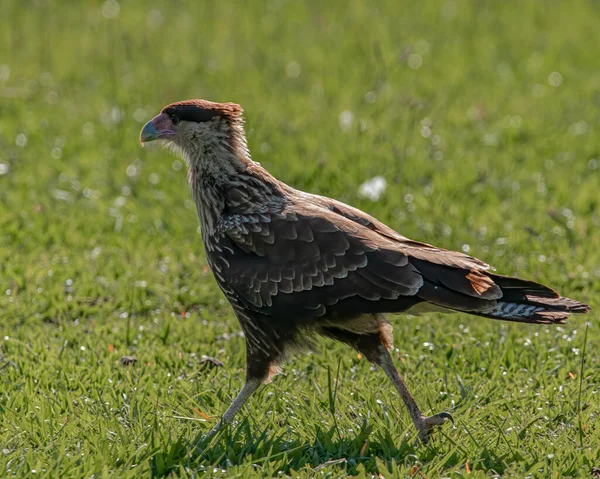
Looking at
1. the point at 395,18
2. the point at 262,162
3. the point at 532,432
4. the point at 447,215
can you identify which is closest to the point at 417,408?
the point at 532,432

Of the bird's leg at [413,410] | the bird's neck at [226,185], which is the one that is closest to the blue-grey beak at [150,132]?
the bird's neck at [226,185]

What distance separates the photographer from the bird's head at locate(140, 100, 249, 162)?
19.0 ft

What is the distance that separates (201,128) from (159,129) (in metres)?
0.28

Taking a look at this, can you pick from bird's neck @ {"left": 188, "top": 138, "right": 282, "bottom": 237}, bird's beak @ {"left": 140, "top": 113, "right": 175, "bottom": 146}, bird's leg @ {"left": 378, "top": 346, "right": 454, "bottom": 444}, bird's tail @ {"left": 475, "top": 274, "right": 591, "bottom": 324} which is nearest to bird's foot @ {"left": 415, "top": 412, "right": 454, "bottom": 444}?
bird's leg @ {"left": 378, "top": 346, "right": 454, "bottom": 444}

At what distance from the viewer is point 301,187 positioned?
8.45 meters

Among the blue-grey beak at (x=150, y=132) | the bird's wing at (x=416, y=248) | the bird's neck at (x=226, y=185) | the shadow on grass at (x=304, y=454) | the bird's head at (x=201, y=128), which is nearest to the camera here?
the shadow on grass at (x=304, y=454)

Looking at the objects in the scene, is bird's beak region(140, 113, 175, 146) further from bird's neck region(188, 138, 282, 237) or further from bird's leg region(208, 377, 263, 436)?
bird's leg region(208, 377, 263, 436)

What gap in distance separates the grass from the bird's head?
1.26 metres

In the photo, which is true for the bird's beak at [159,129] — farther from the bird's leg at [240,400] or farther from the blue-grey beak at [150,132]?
the bird's leg at [240,400]

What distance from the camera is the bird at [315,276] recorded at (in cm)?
499

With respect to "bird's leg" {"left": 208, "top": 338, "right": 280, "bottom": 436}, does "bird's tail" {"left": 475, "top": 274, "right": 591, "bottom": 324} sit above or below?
above

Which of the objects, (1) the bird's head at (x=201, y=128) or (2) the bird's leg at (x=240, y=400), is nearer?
(2) the bird's leg at (x=240, y=400)

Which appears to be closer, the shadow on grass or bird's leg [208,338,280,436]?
the shadow on grass

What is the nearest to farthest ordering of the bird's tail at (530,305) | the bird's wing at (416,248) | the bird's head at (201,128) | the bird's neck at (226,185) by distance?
the bird's tail at (530,305) < the bird's wing at (416,248) < the bird's neck at (226,185) < the bird's head at (201,128)
